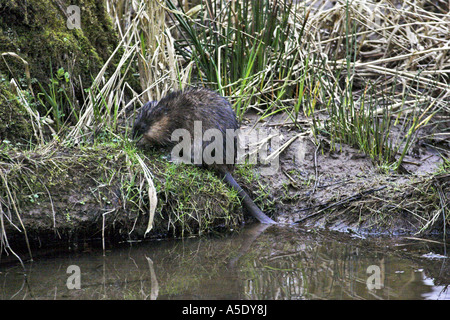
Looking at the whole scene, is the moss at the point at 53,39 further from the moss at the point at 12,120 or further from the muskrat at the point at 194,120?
the muskrat at the point at 194,120

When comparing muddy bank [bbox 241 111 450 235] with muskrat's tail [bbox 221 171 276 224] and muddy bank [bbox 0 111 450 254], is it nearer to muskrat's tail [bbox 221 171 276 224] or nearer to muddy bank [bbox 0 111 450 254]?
muddy bank [bbox 0 111 450 254]

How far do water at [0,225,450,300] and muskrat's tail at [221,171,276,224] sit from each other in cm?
27

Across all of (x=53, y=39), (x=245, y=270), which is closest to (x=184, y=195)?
(x=245, y=270)

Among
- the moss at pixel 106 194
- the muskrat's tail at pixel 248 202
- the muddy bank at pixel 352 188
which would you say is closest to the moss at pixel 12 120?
the moss at pixel 106 194

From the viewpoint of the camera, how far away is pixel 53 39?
165 inches

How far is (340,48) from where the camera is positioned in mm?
5582

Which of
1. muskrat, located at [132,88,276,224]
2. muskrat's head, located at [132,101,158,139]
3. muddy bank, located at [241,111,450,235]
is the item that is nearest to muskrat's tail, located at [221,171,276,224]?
muskrat, located at [132,88,276,224]

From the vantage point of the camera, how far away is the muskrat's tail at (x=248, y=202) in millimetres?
3955

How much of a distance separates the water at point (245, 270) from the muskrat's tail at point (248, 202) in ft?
0.90

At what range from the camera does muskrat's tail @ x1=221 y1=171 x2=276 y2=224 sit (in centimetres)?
395

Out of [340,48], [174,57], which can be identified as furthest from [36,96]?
[340,48]

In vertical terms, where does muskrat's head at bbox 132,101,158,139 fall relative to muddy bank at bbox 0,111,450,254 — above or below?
above

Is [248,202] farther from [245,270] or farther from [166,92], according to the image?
[166,92]

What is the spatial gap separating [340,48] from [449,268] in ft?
10.5
